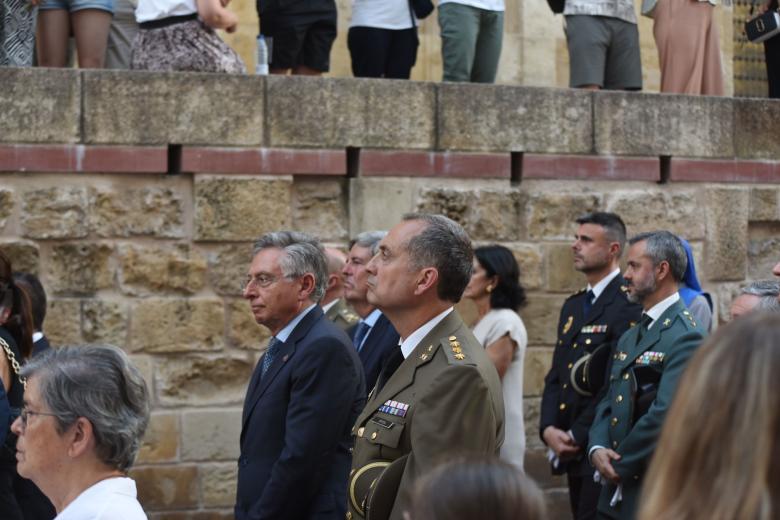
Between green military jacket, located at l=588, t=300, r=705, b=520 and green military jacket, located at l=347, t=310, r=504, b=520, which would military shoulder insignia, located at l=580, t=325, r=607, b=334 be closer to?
green military jacket, located at l=588, t=300, r=705, b=520

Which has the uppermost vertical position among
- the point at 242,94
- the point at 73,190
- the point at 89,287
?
→ the point at 242,94

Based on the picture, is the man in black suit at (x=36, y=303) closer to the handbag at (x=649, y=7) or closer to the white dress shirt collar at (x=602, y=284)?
the white dress shirt collar at (x=602, y=284)

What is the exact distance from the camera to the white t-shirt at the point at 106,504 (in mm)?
3123

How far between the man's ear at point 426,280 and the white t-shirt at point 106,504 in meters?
1.19

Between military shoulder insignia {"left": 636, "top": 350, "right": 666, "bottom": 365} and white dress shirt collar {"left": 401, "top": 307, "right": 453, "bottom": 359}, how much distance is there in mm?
1676

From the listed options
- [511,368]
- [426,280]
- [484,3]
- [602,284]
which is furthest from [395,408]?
[484,3]

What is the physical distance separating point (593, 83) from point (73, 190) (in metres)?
3.58

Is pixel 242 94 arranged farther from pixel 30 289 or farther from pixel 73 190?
pixel 30 289

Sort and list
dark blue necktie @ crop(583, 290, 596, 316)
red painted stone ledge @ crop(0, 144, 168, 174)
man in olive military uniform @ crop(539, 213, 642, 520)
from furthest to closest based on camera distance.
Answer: red painted stone ledge @ crop(0, 144, 168, 174)
dark blue necktie @ crop(583, 290, 596, 316)
man in olive military uniform @ crop(539, 213, 642, 520)

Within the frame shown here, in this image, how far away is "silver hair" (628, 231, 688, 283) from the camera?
5.75m

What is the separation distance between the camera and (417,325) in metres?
4.07

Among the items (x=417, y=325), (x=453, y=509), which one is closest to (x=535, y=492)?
(x=453, y=509)

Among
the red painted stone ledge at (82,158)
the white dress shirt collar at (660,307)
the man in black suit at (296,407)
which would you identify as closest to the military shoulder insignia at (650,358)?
the white dress shirt collar at (660,307)

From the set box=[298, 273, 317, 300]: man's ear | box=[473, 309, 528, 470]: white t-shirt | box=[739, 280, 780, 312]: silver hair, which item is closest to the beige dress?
box=[473, 309, 528, 470]: white t-shirt
